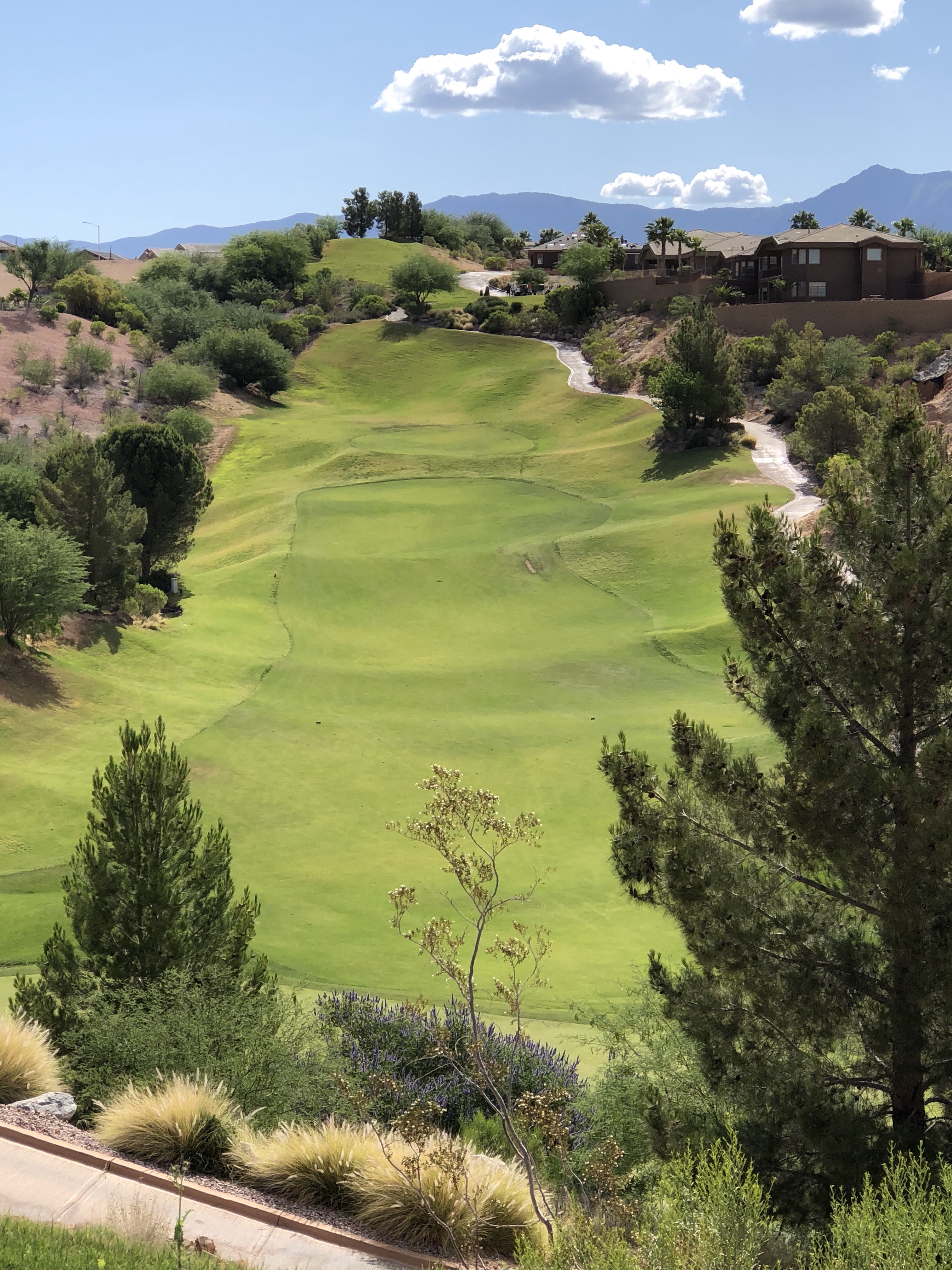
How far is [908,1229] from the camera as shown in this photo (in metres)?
6.55

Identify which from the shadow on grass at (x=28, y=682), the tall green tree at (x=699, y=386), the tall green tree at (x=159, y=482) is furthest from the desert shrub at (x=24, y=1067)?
the tall green tree at (x=699, y=386)

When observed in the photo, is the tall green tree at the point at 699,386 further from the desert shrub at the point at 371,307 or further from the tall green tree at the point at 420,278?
the desert shrub at the point at 371,307

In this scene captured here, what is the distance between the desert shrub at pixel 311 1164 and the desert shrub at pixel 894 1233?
4.07 m

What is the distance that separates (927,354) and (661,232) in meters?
35.9

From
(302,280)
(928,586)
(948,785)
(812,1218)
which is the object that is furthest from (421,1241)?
(302,280)

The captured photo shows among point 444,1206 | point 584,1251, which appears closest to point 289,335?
point 444,1206

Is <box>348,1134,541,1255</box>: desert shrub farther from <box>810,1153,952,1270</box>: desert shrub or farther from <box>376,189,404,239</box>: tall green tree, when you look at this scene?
<box>376,189,404,239</box>: tall green tree

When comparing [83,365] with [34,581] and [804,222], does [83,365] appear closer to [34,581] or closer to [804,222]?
[34,581]

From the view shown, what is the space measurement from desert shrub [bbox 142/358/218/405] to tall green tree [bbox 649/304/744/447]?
3226cm

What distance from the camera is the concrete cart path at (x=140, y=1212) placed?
340 inches

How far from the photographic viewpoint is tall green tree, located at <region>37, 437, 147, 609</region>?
40625 millimetres

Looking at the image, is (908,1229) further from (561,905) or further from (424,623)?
(424,623)

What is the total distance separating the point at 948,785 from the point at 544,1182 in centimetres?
513

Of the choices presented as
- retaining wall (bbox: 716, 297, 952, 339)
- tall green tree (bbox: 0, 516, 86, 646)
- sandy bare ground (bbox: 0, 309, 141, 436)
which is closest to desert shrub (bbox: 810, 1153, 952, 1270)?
tall green tree (bbox: 0, 516, 86, 646)
